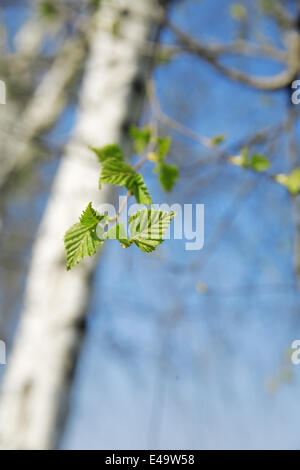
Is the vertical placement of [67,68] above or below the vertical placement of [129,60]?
above

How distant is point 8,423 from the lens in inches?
38.2

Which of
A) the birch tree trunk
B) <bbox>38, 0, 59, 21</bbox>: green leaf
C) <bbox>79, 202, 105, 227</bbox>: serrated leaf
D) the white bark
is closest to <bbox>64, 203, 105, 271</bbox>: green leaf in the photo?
<bbox>79, 202, 105, 227</bbox>: serrated leaf

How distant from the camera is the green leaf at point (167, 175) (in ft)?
2.02

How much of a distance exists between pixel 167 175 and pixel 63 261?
0.58 meters

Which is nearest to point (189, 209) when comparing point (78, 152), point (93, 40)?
point (78, 152)

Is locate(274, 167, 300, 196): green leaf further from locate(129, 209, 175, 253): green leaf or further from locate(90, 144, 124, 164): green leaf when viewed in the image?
locate(129, 209, 175, 253): green leaf

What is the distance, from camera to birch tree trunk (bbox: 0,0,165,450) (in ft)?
3.21

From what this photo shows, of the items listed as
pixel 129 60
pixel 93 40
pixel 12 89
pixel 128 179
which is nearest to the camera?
pixel 128 179

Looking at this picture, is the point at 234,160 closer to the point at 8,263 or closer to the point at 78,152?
the point at 78,152

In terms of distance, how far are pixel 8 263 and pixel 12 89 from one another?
1337 mm

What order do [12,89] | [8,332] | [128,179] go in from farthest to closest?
[8,332] < [12,89] < [128,179]

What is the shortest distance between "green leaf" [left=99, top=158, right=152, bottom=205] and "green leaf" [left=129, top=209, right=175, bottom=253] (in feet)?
0.27

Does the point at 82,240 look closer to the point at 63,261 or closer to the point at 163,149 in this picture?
the point at 163,149

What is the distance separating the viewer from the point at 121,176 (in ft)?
1.41
